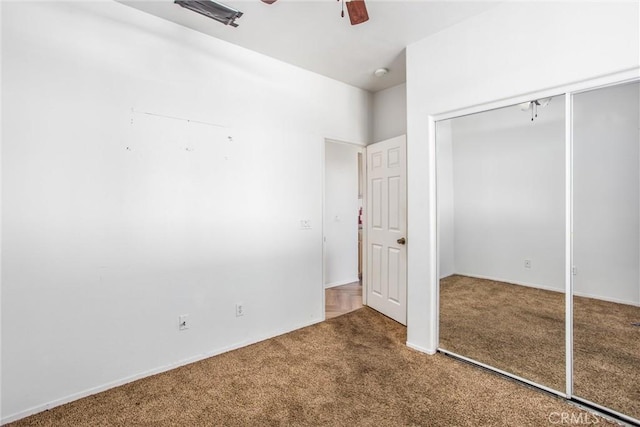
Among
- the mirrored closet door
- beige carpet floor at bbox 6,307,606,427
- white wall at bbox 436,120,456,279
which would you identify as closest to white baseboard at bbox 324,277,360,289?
beige carpet floor at bbox 6,307,606,427

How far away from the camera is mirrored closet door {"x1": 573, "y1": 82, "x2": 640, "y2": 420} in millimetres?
1810

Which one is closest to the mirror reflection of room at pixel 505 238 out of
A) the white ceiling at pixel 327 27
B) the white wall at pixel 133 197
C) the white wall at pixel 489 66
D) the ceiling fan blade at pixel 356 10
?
the white wall at pixel 489 66

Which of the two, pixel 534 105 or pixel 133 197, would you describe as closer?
pixel 534 105

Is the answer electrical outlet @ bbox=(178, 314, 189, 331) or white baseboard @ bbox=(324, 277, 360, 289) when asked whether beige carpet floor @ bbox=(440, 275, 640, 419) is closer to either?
electrical outlet @ bbox=(178, 314, 189, 331)

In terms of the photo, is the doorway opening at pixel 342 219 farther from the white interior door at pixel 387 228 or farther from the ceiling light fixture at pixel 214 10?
the ceiling light fixture at pixel 214 10

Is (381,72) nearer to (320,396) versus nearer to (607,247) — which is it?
(607,247)

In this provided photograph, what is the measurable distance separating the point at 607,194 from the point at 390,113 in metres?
2.26

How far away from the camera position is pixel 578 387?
6.31 ft

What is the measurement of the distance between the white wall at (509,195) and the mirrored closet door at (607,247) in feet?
0.38

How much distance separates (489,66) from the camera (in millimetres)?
2199

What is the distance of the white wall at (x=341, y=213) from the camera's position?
4.71 meters

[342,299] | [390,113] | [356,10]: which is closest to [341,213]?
[342,299]

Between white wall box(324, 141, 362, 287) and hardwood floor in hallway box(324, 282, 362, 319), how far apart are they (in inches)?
8.0

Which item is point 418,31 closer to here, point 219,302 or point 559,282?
point 559,282
